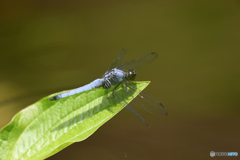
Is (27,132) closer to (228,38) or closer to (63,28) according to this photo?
(63,28)

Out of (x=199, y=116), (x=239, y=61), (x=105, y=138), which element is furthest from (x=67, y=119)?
(x=239, y=61)

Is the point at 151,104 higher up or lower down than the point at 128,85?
lower down

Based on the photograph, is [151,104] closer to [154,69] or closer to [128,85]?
[128,85]

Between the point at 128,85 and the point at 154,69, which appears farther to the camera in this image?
the point at 154,69

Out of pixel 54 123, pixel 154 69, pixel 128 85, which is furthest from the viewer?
pixel 154 69

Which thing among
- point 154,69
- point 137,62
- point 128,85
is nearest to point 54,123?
point 128,85

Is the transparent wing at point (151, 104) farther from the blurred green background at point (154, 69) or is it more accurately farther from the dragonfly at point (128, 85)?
the blurred green background at point (154, 69)

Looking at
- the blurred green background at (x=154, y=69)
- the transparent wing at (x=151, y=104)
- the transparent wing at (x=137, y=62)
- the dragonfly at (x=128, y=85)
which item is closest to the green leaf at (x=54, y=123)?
the dragonfly at (x=128, y=85)
